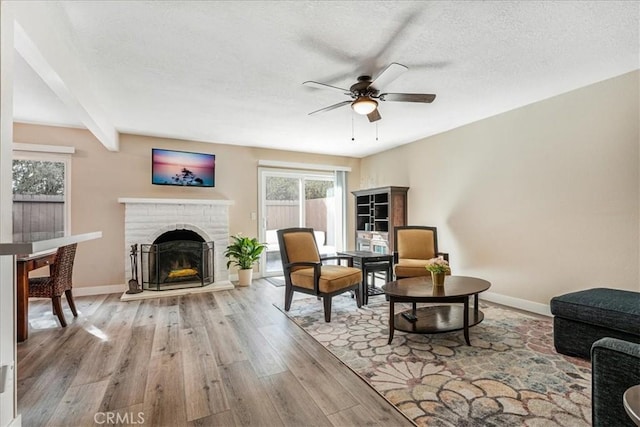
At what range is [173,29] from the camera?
2.18 m

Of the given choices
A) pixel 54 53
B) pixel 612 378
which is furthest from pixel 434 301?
pixel 54 53

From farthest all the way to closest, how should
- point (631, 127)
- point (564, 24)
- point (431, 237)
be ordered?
point (431, 237) < point (631, 127) < point (564, 24)

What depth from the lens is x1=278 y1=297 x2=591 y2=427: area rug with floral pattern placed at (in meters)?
1.76

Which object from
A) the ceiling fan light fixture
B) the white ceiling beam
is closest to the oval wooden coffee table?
the ceiling fan light fixture

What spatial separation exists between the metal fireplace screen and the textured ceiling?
200 cm

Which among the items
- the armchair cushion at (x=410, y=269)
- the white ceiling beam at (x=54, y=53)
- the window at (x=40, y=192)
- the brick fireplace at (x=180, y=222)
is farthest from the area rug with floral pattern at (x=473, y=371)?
the window at (x=40, y=192)

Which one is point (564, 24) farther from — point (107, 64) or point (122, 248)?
point (122, 248)

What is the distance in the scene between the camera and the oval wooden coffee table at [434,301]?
2.59 metres

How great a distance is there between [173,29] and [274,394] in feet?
8.59

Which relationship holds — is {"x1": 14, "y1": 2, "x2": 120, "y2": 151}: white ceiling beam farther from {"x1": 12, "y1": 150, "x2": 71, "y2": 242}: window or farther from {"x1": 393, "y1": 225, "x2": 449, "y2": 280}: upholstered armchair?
{"x1": 393, "y1": 225, "x2": 449, "y2": 280}: upholstered armchair

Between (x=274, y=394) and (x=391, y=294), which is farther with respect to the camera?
(x=391, y=294)

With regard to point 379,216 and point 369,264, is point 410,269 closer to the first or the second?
point 369,264

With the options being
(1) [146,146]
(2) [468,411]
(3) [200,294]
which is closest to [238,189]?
(1) [146,146]

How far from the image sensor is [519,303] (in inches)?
147
